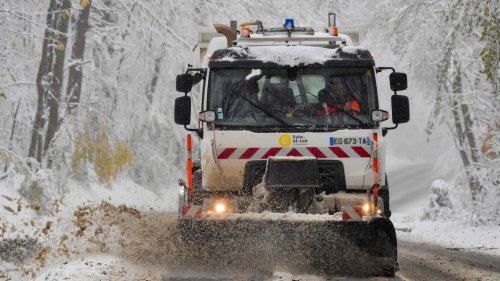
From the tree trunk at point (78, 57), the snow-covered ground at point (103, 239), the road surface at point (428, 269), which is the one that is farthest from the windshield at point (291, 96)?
the tree trunk at point (78, 57)

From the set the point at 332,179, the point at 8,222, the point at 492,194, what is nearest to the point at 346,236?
the point at 332,179

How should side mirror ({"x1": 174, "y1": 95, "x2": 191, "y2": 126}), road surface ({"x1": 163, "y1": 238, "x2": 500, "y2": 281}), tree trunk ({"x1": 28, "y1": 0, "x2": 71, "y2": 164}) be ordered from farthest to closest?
tree trunk ({"x1": 28, "y1": 0, "x2": 71, "y2": 164}), side mirror ({"x1": 174, "y1": 95, "x2": 191, "y2": 126}), road surface ({"x1": 163, "y1": 238, "x2": 500, "y2": 281})

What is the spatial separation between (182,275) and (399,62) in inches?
629

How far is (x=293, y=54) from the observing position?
9.34 meters

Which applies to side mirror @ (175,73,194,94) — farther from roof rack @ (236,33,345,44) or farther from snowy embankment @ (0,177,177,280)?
snowy embankment @ (0,177,177,280)

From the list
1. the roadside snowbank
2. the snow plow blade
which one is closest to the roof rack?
the snow plow blade

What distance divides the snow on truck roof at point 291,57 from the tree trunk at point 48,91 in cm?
913

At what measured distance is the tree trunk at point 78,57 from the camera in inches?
760

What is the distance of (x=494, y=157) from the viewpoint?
16953 millimetres

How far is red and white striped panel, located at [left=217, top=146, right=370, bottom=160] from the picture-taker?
901 centimetres

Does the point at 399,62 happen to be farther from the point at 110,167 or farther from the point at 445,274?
the point at 445,274

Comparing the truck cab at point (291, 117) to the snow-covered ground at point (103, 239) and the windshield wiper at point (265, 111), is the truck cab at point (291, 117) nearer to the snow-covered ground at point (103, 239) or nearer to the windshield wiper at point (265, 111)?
the windshield wiper at point (265, 111)

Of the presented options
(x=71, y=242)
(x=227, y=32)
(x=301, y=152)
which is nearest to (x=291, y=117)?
(x=301, y=152)

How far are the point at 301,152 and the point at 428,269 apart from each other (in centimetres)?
225
